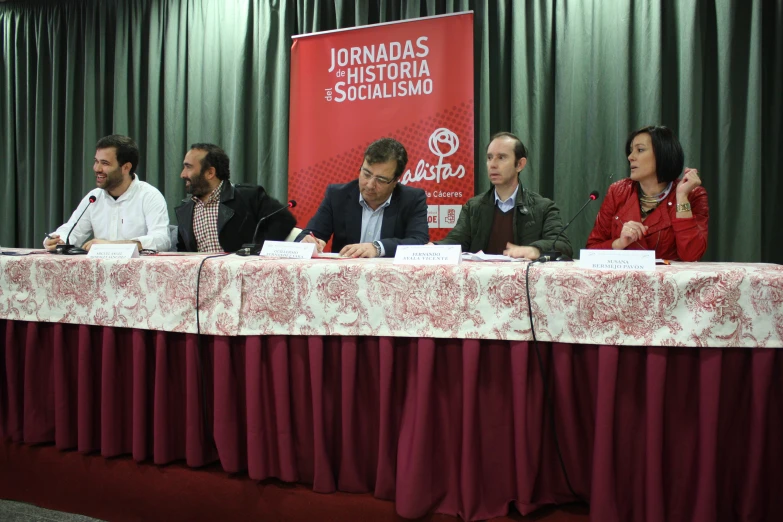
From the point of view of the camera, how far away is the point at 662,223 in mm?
1902

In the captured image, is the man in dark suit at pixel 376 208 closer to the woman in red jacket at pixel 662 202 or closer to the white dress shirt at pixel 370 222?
the white dress shirt at pixel 370 222

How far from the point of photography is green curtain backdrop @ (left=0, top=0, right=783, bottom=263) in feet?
8.49

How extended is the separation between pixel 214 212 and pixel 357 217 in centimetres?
71

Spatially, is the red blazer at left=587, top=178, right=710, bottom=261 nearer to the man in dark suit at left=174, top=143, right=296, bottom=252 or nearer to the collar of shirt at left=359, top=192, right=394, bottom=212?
the collar of shirt at left=359, top=192, right=394, bottom=212

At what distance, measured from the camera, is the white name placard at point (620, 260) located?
1.11 m

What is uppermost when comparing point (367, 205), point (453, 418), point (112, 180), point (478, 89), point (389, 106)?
point (478, 89)

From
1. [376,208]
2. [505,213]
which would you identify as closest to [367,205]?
[376,208]

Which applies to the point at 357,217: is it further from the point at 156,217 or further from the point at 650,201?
the point at 650,201

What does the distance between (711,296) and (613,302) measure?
6.9 inches

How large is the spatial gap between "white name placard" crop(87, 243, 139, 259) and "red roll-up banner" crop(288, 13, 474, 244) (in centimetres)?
170

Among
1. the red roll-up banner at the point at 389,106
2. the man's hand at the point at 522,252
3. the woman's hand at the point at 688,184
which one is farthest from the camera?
the red roll-up banner at the point at 389,106

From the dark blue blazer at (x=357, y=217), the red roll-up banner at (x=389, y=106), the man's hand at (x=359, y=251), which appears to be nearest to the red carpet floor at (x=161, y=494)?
the man's hand at (x=359, y=251)

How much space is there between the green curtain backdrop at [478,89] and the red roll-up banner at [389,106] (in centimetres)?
21

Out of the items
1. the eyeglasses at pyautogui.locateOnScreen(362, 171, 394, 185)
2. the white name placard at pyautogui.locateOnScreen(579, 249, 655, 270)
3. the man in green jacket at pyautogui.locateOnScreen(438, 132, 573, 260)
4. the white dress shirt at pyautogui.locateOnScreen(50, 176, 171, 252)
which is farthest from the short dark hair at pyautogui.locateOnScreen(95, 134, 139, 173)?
the white name placard at pyautogui.locateOnScreen(579, 249, 655, 270)
